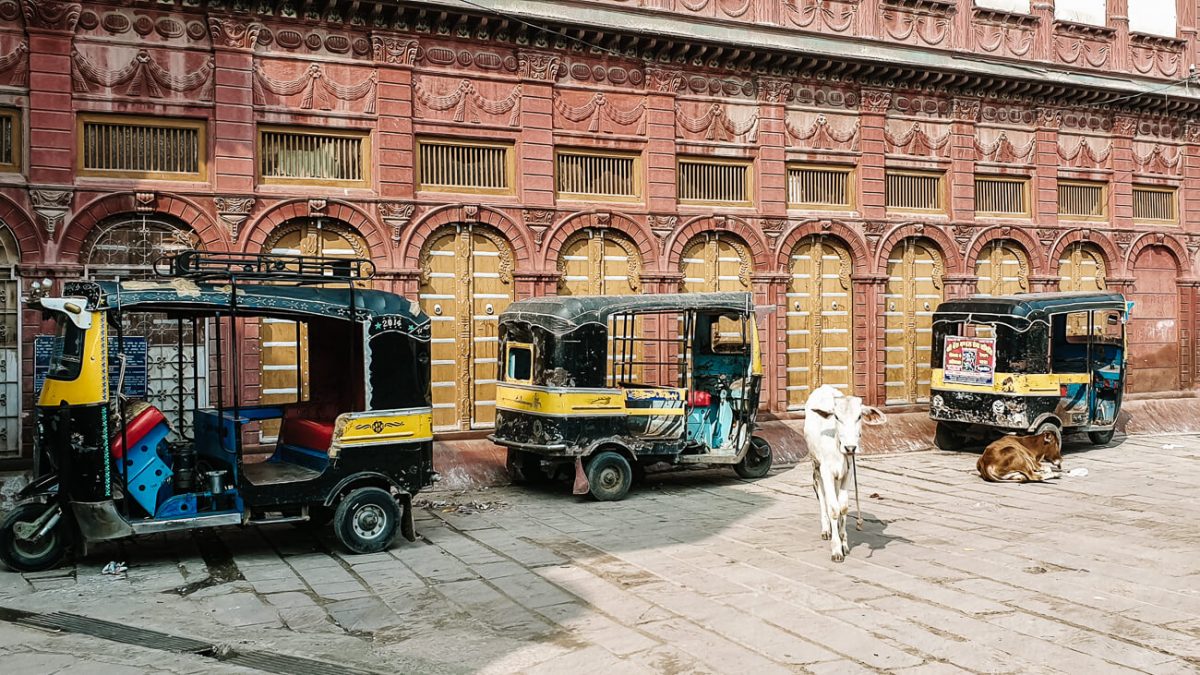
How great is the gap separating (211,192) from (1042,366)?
13.5 meters

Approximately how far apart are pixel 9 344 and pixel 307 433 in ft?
15.9

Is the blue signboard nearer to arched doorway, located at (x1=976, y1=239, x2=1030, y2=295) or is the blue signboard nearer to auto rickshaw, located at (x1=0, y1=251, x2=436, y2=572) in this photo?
auto rickshaw, located at (x1=0, y1=251, x2=436, y2=572)

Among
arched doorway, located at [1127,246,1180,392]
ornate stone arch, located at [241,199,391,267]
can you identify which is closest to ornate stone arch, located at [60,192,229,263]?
ornate stone arch, located at [241,199,391,267]

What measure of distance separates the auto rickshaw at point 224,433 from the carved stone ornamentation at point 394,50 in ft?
17.2

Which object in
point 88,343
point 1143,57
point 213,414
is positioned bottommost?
point 213,414

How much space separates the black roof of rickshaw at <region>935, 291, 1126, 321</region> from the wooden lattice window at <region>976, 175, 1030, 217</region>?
3354 millimetres

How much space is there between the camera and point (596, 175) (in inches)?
683

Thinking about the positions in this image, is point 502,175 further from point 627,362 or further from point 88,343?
point 88,343

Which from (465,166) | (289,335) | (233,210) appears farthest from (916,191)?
(233,210)

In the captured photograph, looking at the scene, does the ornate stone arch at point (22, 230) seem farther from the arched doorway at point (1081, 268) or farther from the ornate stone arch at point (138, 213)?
the arched doorway at point (1081, 268)

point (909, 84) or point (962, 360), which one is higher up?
point (909, 84)

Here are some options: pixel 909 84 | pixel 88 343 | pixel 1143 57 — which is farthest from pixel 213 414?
pixel 1143 57

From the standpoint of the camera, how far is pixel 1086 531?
1149 centimetres

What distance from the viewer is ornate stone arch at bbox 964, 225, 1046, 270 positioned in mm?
20703
